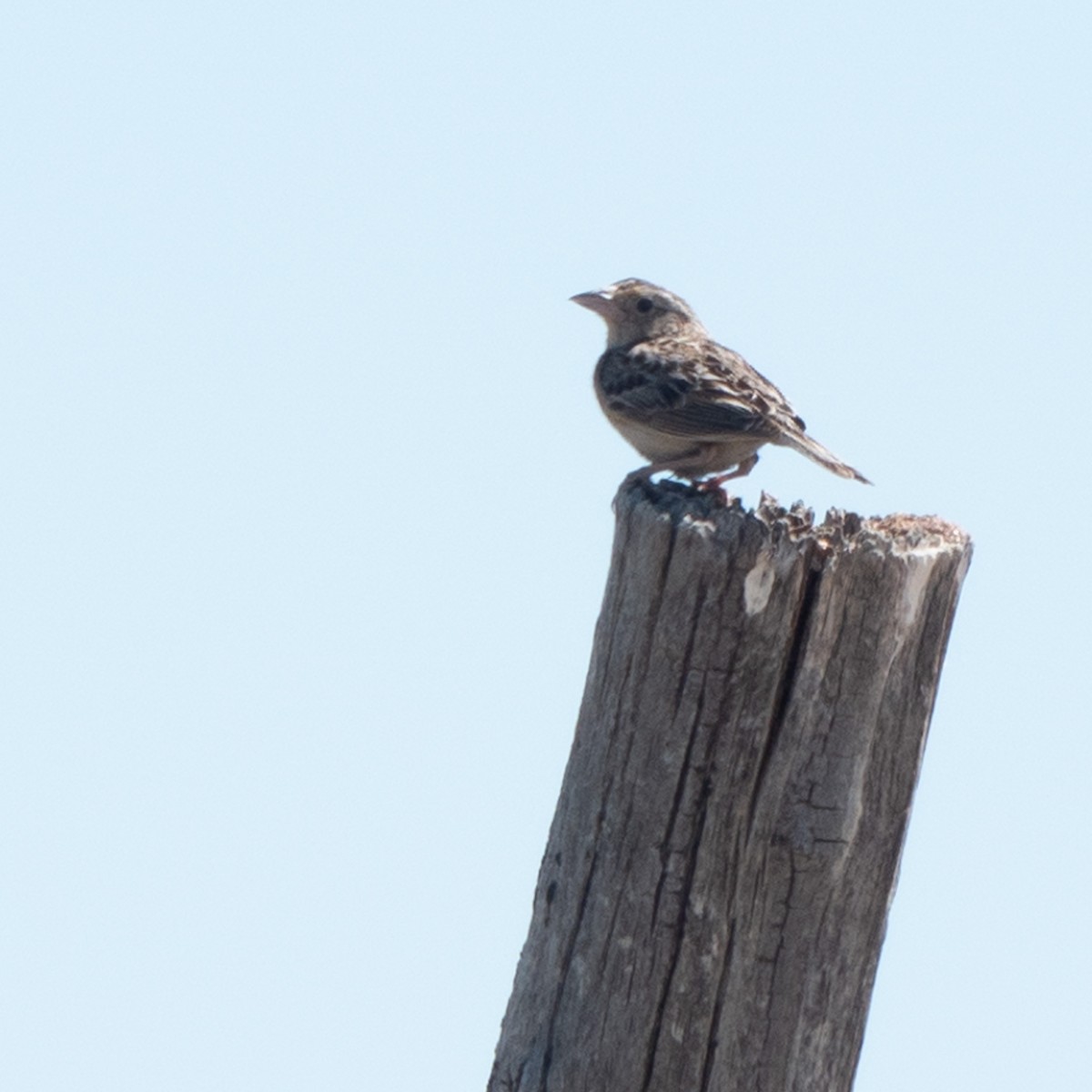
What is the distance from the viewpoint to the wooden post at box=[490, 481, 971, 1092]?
3.95 m

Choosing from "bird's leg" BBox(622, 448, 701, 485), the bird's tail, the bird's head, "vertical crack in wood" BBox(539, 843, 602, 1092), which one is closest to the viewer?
"vertical crack in wood" BBox(539, 843, 602, 1092)

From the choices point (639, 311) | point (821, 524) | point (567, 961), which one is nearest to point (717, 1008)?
point (567, 961)

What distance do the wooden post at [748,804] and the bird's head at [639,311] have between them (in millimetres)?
5129

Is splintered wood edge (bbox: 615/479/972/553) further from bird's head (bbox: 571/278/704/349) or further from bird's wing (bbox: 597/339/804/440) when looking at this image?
bird's head (bbox: 571/278/704/349)

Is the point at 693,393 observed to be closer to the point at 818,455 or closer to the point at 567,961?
the point at 818,455

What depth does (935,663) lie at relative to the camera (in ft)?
13.4

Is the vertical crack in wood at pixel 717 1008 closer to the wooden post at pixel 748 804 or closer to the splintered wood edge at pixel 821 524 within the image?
the wooden post at pixel 748 804

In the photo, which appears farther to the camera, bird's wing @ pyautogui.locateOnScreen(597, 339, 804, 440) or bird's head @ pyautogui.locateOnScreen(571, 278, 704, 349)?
bird's head @ pyautogui.locateOnScreen(571, 278, 704, 349)

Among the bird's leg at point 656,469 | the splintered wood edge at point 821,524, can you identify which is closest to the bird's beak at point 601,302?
the bird's leg at point 656,469

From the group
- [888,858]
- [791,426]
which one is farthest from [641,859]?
[791,426]

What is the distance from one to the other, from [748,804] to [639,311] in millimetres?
5544

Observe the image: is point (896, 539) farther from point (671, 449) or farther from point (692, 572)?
point (671, 449)

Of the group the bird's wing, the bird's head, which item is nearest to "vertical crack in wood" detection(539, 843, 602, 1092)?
the bird's wing

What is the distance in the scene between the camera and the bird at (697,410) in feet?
23.3
